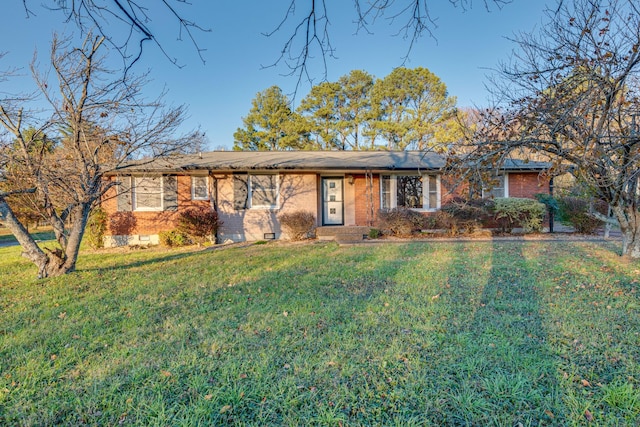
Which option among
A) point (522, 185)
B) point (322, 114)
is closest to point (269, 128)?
point (322, 114)

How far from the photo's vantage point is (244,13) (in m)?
3.10

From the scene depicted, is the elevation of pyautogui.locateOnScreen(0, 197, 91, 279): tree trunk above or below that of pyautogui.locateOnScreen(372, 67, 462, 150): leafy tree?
below

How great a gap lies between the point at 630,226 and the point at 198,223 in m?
11.4

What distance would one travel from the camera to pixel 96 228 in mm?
10977

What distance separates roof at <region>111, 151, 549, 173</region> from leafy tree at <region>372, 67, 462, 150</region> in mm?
9339

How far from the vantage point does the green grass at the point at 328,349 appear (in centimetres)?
226

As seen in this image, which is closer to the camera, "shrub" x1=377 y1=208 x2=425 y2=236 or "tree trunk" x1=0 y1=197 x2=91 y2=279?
"tree trunk" x1=0 y1=197 x2=91 y2=279

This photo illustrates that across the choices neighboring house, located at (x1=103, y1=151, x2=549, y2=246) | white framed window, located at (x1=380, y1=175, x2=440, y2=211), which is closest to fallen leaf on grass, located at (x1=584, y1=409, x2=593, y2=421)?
neighboring house, located at (x1=103, y1=151, x2=549, y2=246)

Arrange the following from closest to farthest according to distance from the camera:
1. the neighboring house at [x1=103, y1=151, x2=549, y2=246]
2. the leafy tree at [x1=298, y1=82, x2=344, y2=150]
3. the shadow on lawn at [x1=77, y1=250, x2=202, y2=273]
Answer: the shadow on lawn at [x1=77, y1=250, x2=202, y2=273] → the neighboring house at [x1=103, y1=151, x2=549, y2=246] → the leafy tree at [x1=298, y1=82, x2=344, y2=150]

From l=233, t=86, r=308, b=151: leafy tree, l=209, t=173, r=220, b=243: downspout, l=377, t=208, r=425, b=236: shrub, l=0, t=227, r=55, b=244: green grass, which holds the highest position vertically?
l=233, t=86, r=308, b=151: leafy tree

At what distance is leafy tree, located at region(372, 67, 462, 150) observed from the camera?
75.5 ft

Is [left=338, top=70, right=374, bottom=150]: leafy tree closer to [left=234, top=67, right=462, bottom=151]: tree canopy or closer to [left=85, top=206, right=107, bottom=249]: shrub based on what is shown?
[left=234, top=67, right=462, bottom=151]: tree canopy

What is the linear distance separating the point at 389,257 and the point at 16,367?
668 centimetres

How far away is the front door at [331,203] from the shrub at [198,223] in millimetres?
4275
